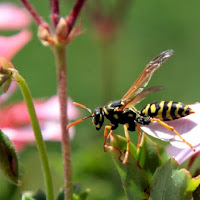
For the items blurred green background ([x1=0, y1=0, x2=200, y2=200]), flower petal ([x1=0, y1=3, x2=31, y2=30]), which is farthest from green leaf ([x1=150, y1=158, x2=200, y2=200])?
blurred green background ([x1=0, y1=0, x2=200, y2=200])

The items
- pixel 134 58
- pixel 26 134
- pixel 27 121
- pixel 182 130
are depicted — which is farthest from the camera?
pixel 134 58

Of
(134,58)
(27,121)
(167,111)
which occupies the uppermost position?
(167,111)

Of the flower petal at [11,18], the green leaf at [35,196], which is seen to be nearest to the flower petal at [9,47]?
the flower petal at [11,18]

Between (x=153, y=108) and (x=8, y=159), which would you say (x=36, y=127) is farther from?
(x=153, y=108)

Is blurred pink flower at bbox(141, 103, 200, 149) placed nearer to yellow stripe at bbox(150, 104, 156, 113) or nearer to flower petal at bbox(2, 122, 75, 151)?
yellow stripe at bbox(150, 104, 156, 113)

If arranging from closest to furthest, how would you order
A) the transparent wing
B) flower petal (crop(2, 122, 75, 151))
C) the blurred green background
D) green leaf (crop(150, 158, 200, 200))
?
green leaf (crop(150, 158, 200, 200)), the transparent wing, flower petal (crop(2, 122, 75, 151)), the blurred green background

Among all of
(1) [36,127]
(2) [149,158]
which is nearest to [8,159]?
(1) [36,127]
